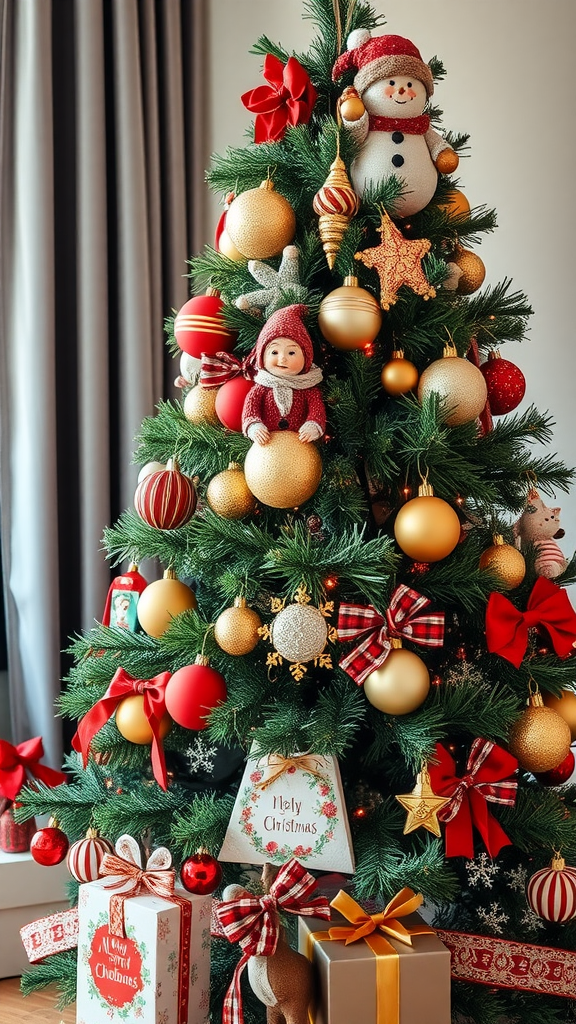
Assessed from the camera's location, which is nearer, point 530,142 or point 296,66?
point 296,66

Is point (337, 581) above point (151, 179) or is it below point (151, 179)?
below

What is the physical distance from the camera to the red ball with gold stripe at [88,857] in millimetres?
1043

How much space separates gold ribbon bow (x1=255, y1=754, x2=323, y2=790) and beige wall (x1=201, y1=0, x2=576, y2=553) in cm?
70

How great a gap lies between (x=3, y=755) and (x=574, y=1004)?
797 millimetres

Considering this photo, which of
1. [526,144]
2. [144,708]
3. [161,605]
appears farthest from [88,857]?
[526,144]

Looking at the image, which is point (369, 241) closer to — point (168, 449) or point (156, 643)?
point (168, 449)

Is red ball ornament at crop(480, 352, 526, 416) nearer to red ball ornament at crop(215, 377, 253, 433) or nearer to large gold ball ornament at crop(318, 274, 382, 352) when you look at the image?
large gold ball ornament at crop(318, 274, 382, 352)

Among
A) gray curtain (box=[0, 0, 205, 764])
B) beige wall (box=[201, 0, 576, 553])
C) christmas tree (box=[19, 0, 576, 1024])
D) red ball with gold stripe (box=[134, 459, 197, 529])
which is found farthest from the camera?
gray curtain (box=[0, 0, 205, 764])

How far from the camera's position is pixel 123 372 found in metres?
1.78

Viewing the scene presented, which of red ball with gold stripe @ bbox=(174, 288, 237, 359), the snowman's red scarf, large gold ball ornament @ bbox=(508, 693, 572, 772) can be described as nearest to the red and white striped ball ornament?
large gold ball ornament @ bbox=(508, 693, 572, 772)

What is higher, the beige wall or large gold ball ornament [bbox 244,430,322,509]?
the beige wall

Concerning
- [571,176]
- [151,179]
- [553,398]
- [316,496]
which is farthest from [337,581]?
[151,179]

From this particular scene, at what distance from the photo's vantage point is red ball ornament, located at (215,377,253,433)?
101cm

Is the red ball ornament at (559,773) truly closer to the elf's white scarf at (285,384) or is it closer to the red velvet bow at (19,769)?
the elf's white scarf at (285,384)
